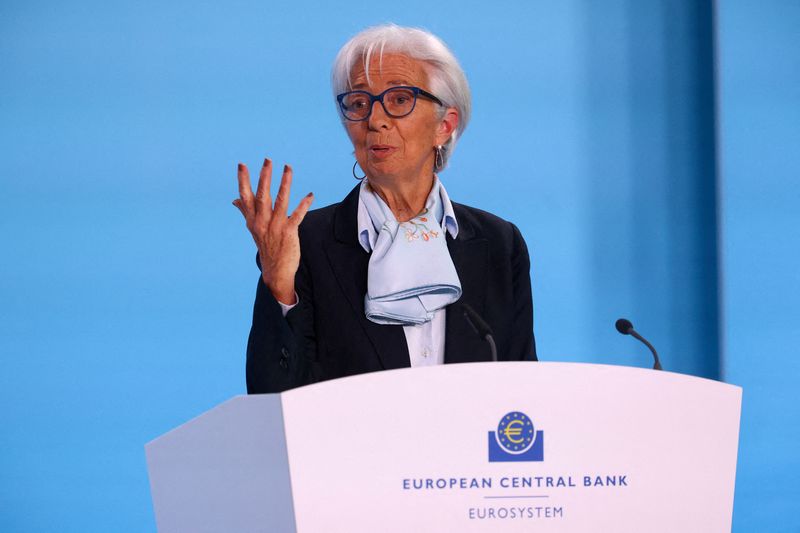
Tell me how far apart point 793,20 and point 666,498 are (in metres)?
2.95

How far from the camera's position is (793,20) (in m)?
3.45

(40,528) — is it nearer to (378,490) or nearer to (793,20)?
(378,490)

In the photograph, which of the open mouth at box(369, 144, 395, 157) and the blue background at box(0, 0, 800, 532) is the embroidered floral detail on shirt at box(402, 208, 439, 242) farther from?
the blue background at box(0, 0, 800, 532)

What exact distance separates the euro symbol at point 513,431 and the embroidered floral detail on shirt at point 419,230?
0.94m

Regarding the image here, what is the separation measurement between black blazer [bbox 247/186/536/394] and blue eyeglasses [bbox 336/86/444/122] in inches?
7.1

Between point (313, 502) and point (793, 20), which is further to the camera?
point (793, 20)

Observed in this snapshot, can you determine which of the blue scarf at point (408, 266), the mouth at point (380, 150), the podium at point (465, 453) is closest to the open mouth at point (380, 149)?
the mouth at point (380, 150)

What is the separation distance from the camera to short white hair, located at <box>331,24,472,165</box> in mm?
1842

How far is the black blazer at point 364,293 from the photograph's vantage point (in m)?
1.75

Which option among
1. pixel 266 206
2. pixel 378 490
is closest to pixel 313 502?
pixel 378 490

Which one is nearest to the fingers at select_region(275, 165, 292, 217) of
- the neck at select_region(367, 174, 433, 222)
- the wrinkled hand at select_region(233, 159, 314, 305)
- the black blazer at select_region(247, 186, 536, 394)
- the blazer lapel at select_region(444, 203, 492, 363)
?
the wrinkled hand at select_region(233, 159, 314, 305)

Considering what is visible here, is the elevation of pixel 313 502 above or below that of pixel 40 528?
below

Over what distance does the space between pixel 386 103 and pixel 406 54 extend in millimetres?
107

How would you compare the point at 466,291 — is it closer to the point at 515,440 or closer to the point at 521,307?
the point at 521,307
